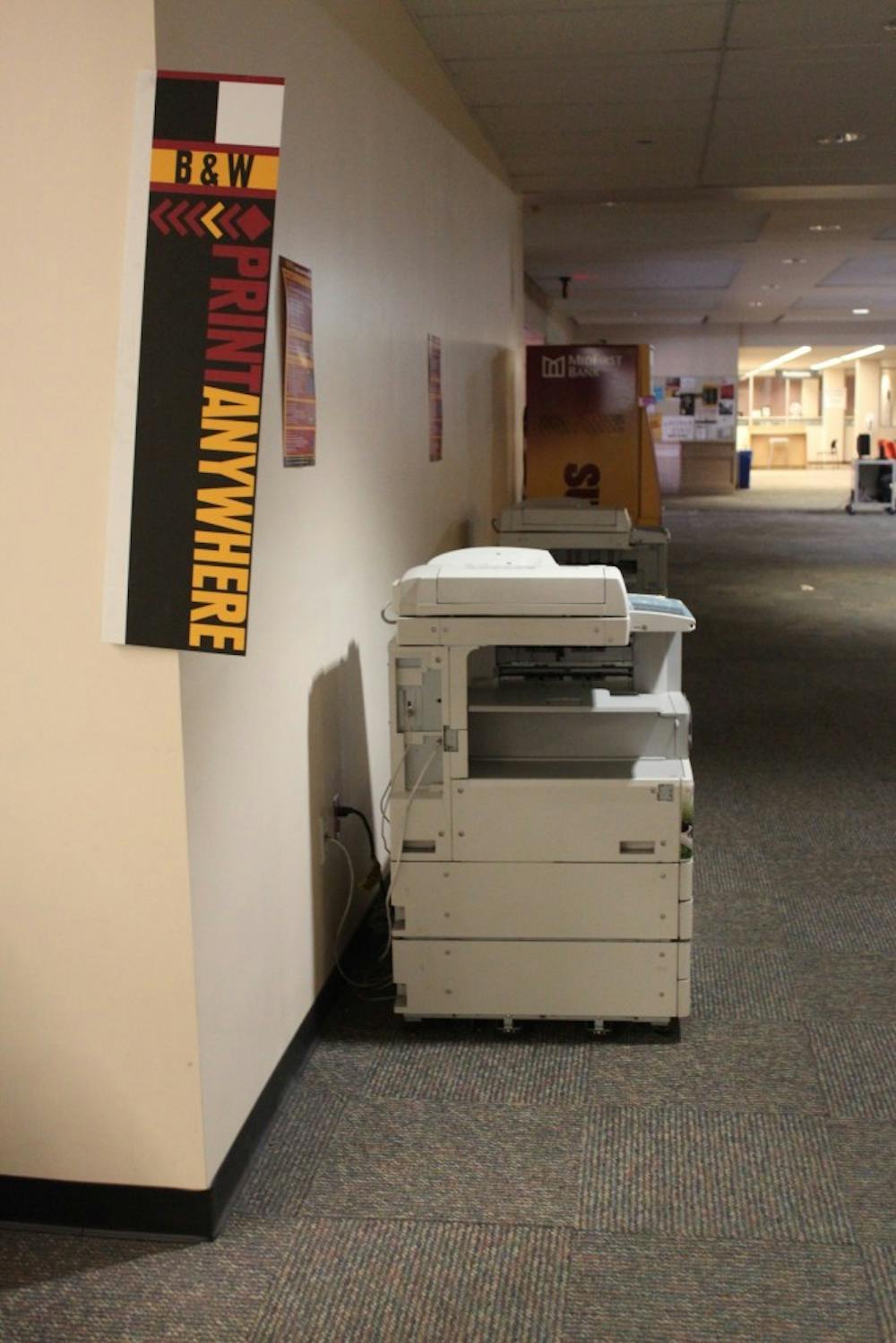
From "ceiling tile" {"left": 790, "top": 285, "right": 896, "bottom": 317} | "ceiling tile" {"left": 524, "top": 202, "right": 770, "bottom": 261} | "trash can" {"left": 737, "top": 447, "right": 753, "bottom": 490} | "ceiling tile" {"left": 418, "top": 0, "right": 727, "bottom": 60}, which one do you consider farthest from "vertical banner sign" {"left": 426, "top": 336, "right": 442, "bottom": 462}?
"trash can" {"left": 737, "top": 447, "right": 753, "bottom": 490}

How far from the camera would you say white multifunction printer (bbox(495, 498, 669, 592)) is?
6227mm

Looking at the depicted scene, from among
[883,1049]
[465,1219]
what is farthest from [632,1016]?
[465,1219]

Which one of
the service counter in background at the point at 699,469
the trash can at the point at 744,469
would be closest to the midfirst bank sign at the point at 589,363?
the service counter in background at the point at 699,469

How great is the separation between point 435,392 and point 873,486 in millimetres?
15073

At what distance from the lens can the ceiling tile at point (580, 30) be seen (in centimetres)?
424

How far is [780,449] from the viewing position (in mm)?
33875

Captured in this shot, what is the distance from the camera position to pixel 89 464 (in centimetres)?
230

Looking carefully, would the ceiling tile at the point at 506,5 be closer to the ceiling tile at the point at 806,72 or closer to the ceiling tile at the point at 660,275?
the ceiling tile at the point at 806,72

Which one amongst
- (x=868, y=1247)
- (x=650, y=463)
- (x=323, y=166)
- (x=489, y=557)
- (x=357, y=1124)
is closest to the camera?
(x=868, y=1247)

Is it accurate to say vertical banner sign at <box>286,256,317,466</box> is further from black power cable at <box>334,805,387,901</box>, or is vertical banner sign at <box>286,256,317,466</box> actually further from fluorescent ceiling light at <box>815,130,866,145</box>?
fluorescent ceiling light at <box>815,130,866,145</box>

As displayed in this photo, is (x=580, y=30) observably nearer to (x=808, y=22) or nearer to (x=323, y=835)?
(x=808, y=22)

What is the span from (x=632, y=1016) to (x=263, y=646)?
131 centimetres

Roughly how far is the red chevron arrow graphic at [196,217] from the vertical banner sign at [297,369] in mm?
652

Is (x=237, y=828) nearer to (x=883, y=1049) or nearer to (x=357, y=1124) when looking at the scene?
(x=357, y=1124)
